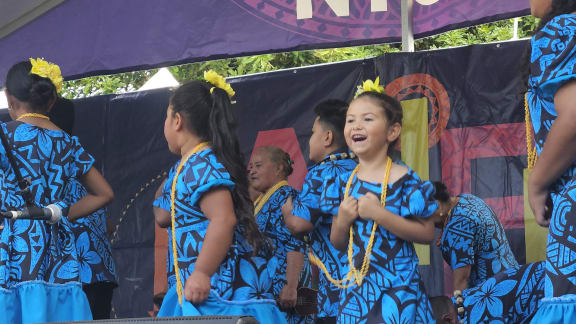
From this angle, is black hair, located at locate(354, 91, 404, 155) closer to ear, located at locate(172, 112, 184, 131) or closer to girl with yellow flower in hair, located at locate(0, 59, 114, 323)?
ear, located at locate(172, 112, 184, 131)

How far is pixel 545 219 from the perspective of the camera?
262cm

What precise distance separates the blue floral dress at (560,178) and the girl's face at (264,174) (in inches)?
107

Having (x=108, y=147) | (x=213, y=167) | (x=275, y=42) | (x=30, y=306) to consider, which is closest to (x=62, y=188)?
(x=30, y=306)

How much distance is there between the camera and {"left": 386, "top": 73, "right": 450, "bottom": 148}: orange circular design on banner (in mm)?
5309

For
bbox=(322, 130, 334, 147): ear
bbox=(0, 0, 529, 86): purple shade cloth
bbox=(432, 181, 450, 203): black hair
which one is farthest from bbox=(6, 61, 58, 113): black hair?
bbox=(432, 181, 450, 203): black hair

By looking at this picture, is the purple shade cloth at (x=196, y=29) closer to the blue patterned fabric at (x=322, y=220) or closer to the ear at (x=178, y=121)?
the blue patterned fabric at (x=322, y=220)

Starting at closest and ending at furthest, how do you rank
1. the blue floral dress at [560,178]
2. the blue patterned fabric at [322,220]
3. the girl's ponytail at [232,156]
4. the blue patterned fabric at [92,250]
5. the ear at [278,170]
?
the blue floral dress at [560,178] → the girl's ponytail at [232,156] → the blue patterned fabric at [322,220] → the blue patterned fabric at [92,250] → the ear at [278,170]

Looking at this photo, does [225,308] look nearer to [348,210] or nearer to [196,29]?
[348,210]

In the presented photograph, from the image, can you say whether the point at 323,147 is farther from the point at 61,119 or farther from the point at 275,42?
the point at 61,119

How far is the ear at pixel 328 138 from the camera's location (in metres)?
4.59

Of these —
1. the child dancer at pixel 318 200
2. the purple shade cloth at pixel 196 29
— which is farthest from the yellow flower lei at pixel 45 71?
the purple shade cloth at pixel 196 29

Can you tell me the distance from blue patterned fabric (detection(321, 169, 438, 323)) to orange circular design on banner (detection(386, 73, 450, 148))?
2028 millimetres

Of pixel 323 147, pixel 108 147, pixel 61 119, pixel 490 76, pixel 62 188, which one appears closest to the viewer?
pixel 62 188

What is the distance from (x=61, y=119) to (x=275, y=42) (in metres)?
1.57
